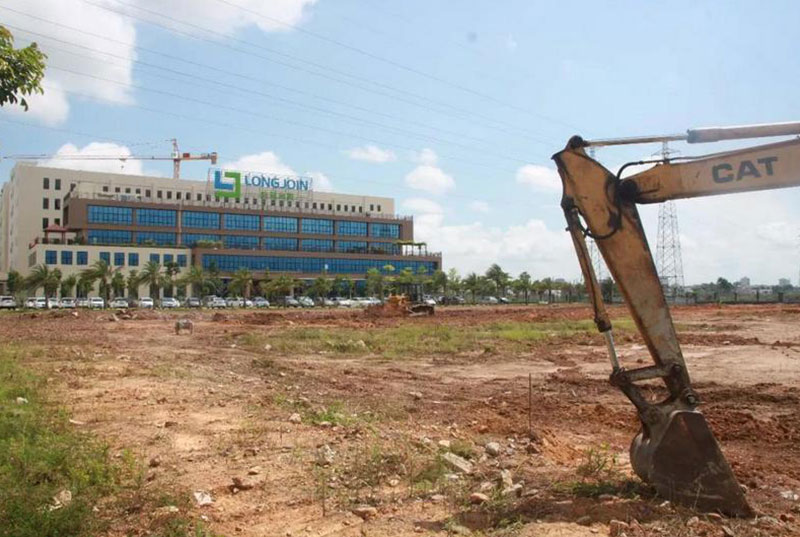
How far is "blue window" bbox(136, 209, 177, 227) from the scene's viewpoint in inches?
4124

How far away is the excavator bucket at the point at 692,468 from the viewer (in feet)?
20.3

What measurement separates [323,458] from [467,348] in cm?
1855

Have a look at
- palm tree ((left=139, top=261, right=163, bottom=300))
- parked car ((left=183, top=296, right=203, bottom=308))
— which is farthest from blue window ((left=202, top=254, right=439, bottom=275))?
parked car ((left=183, top=296, right=203, bottom=308))

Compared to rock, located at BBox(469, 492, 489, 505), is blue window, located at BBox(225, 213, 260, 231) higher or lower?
higher

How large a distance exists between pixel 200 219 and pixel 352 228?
27.0 meters

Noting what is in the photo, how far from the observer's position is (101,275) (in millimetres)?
86688

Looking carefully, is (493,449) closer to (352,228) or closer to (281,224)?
(281,224)

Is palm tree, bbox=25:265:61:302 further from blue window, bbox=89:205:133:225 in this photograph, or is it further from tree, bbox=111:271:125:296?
blue window, bbox=89:205:133:225

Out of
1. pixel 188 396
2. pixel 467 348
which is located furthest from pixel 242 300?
pixel 188 396

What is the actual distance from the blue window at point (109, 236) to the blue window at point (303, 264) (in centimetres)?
1182

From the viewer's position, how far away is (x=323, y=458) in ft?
27.1

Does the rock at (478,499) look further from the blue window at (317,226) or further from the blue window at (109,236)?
the blue window at (317,226)

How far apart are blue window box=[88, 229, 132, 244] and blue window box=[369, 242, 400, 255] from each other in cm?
4104

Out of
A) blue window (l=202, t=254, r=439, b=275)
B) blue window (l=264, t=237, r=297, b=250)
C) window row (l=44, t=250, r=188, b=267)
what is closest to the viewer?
window row (l=44, t=250, r=188, b=267)
